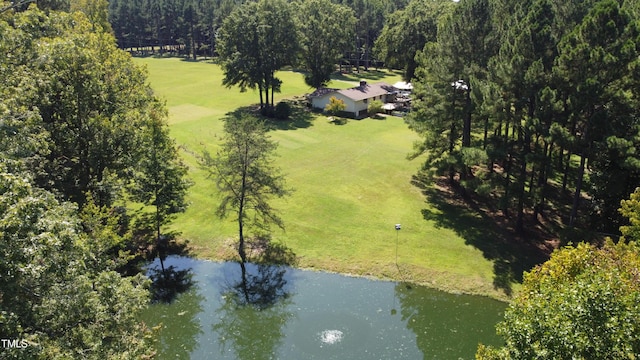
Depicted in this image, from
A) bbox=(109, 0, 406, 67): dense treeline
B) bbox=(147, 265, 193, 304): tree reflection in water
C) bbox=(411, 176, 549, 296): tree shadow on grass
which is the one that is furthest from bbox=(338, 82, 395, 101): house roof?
bbox=(147, 265, 193, 304): tree reflection in water

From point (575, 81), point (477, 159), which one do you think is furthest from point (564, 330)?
point (477, 159)

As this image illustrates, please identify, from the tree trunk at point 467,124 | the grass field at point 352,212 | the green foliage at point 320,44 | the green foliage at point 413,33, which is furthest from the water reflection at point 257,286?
the green foliage at point 413,33

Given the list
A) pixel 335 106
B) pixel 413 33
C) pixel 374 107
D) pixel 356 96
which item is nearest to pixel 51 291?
pixel 335 106

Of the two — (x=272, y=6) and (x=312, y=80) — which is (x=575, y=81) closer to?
(x=272, y=6)

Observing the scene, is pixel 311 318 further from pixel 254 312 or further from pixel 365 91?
pixel 365 91

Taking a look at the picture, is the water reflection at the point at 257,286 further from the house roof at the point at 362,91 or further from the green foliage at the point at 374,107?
the green foliage at the point at 374,107
